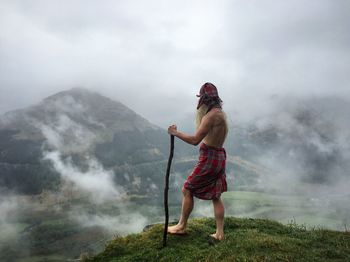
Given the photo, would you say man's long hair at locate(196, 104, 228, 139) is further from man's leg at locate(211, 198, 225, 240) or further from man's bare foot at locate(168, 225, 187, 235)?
man's bare foot at locate(168, 225, 187, 235)

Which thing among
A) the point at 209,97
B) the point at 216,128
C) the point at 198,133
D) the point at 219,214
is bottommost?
the point at 219,214

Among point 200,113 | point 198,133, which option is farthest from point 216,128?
point 200,113

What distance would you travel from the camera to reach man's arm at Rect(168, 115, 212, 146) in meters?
9.90

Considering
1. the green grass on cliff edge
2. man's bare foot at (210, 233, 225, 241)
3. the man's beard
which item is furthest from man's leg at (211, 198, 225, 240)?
the man's beard

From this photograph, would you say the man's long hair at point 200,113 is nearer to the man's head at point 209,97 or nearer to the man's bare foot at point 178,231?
the man's head at point 209,97

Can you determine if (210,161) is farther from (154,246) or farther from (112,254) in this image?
(112,254)

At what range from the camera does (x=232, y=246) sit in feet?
33.3

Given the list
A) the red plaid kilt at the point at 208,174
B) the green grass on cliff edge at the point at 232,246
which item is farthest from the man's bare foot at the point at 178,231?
the red plaid kilt at the point at 208,174

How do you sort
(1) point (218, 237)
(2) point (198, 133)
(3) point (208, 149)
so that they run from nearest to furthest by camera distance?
(2) point (198, 133), (3) point (208, 149), (1) point (218, 237)

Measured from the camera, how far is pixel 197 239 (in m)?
11.2

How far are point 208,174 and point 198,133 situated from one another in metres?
1.43

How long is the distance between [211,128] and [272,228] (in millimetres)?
5785

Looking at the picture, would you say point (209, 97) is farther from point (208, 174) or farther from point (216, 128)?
point (208, 174)

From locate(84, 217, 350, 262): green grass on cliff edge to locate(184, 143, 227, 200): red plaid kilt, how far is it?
1.58 meters
